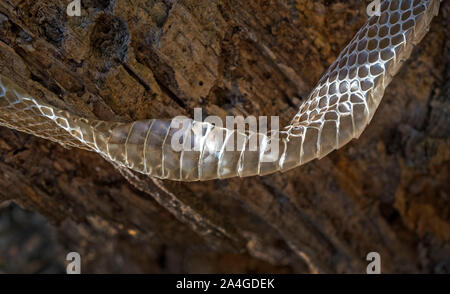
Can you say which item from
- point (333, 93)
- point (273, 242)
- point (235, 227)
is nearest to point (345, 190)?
point (273, 242)

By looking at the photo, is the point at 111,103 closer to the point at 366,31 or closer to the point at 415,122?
the point at 366,31

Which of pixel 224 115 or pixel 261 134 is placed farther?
pixel 224 115

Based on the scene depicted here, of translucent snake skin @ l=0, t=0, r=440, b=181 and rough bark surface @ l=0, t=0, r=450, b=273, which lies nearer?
translucent snake skin @ l=0, t=0, r=440, b=181

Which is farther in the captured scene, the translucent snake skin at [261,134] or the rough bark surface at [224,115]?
the rough bark surface at [224,115]

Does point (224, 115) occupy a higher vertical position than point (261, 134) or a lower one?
higher
